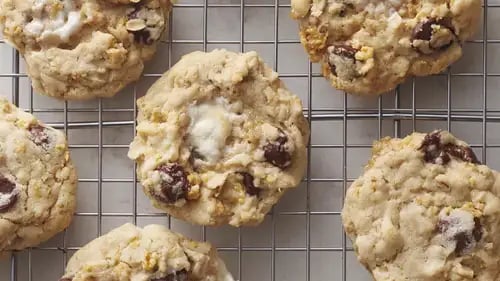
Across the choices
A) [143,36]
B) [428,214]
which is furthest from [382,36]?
[143,36]

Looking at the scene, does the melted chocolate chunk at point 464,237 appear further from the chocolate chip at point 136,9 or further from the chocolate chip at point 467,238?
the chocolate chip at point 136,9

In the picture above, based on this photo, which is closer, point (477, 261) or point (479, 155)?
point (477, 261)

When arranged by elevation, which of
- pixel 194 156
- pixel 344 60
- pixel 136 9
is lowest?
pixel 194 156

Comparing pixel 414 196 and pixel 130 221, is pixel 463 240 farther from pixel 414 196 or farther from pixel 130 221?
pixel 130 221

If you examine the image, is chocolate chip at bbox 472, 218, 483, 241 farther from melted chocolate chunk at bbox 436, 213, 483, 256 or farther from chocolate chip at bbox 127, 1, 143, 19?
chocolate chip at bbox 127, 1, 143, 19

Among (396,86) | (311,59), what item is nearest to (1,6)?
(311,59)

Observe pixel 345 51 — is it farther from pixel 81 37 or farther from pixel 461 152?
pixel 81 37

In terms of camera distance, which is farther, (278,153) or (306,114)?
(306,114)
